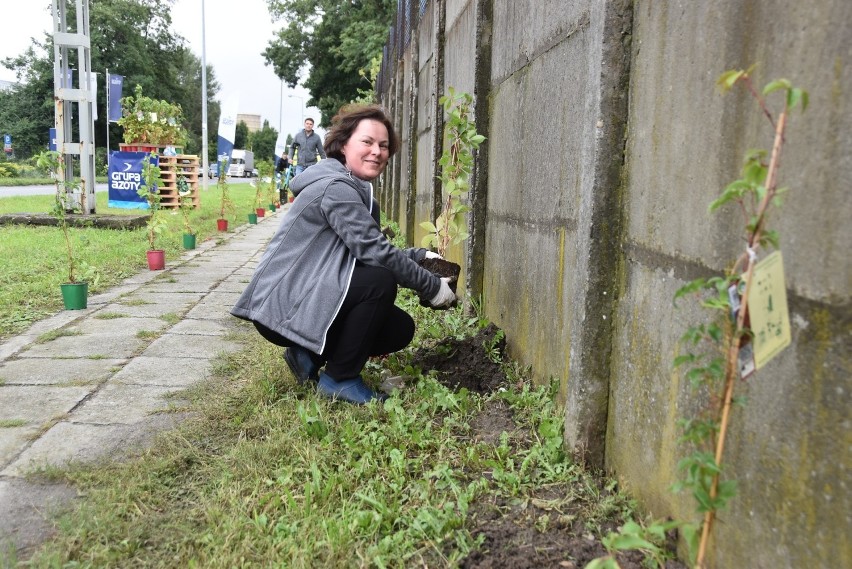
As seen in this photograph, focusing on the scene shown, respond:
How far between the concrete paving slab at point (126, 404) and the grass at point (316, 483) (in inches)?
9.2

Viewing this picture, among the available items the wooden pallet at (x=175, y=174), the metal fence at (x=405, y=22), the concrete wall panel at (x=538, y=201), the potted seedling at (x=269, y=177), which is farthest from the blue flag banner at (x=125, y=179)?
the concrete wall panel at (x=538, y=201)

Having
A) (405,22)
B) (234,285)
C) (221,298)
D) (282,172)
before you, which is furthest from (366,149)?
(282,172)

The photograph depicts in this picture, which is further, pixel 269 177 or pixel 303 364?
pixel 269 177

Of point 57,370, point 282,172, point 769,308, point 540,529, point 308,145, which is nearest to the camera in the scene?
point 769,308

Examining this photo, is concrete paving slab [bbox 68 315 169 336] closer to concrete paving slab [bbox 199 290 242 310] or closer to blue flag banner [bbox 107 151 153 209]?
concrete paving slab [bbox 199 290 242 310]

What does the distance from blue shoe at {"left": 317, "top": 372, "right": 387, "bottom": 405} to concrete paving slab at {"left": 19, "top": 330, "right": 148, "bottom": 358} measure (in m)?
1.46

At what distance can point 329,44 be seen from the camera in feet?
97.5

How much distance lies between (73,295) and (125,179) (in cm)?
945

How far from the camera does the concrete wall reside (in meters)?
1.19

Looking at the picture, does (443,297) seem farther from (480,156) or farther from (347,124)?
(480,156)

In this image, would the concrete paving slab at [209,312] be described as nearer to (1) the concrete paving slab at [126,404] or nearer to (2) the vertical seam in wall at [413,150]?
(1) the concrete paving slab at [126,404]

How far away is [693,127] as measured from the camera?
5.43ft

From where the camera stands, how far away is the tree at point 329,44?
2523cm

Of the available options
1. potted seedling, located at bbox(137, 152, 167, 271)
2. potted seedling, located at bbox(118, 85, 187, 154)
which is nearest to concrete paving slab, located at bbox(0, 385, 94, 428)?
potted seedling, located at bbox(137, 152, 167, 271)
